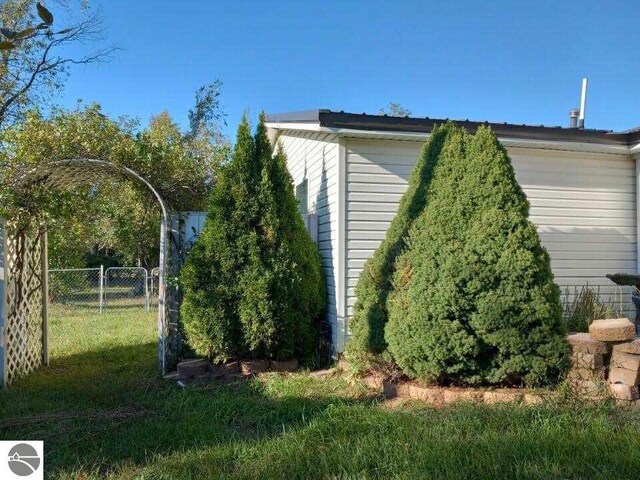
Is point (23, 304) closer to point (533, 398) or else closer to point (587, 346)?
point (533, 398)

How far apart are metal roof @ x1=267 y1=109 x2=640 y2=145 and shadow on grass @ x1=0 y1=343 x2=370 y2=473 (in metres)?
2.78

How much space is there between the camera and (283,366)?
527cm

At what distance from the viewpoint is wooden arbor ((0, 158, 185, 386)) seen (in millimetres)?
5125

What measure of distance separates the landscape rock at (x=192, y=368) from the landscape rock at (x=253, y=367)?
1.28 feet

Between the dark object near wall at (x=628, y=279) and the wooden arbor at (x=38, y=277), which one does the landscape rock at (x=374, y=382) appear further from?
the dark object near wall at (x=628, y=279)

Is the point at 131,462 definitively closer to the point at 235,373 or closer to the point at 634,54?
the point at 235,373

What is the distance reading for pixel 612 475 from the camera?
2.52m

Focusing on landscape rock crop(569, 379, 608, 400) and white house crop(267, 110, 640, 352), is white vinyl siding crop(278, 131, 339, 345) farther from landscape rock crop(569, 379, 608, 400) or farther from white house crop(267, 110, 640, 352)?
landscape rock crop(569, 379, 608, 400)

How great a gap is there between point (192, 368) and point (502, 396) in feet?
10.1

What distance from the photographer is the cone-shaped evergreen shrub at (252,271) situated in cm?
507

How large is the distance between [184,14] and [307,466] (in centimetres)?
912

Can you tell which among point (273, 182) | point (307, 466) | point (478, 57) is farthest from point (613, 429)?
point (478, 57)

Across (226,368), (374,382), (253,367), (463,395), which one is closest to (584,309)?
(463,395)

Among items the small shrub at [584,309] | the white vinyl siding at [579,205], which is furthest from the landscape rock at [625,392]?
the white vinyl siding at [579,205]
